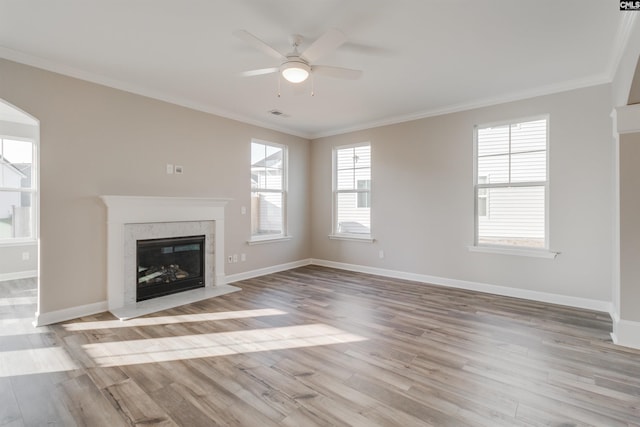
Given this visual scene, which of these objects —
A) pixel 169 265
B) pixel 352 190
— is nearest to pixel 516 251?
pixel 352 190

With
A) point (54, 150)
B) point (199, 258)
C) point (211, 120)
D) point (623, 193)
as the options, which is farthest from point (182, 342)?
→ point (623, 193)

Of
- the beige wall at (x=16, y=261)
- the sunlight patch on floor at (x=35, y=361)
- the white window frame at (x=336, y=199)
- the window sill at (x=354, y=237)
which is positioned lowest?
the sunlight patch on floor at (x=35, y=361)

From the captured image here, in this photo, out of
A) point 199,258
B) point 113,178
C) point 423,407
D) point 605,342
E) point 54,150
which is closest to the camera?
point 423,407

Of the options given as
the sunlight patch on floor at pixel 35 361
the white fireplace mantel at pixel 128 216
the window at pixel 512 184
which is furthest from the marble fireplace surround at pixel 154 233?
the window at pixel 512 184

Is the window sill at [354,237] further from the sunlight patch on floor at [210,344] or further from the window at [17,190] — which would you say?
the window at [17,190]

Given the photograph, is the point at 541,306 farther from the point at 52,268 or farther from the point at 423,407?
the point at 52,268

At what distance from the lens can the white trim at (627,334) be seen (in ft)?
8.87

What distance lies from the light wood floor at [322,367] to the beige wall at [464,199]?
0.61 m

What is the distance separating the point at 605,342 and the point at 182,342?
12.8 ft

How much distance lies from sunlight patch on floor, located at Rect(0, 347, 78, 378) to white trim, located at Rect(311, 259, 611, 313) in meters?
4.36

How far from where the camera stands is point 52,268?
327cm

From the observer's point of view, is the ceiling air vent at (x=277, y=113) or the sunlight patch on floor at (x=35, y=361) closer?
the sunlight patch on floor at (x=35, y=361)

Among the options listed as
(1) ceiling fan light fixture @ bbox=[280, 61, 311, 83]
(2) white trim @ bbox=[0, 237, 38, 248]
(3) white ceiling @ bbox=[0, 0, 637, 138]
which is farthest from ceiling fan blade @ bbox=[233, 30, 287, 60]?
(2) white trim @ bbox=[0, 237, 38, 248]

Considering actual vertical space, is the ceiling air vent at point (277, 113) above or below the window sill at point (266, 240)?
above
